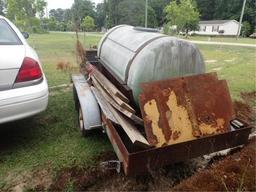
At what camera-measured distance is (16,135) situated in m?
4.33

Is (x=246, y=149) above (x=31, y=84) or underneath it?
underneath

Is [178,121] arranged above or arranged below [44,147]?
above

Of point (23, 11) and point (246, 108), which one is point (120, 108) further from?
point (23, 11)

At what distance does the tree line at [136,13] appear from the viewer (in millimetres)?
30439

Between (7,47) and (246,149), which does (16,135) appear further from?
(246,149)

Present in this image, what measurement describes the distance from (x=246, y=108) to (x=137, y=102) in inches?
127

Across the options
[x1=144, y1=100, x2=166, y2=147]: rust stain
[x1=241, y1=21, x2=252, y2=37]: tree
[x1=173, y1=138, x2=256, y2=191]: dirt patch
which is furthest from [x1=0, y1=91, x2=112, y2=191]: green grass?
[x1=241, y1=21, x2=252, y2=37]: tree

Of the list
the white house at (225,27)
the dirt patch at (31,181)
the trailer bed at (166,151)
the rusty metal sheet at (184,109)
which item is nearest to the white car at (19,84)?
the dirt patch at (31,181)

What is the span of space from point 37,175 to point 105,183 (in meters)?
0.85

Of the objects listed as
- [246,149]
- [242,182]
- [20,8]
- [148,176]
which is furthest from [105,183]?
[20,8]

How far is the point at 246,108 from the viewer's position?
225 inches

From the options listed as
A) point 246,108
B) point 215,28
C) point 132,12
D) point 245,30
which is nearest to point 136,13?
point 132,12

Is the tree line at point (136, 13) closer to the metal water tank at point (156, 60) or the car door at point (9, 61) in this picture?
the car door at point (9, 61)

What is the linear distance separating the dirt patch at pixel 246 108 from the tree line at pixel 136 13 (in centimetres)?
2681
